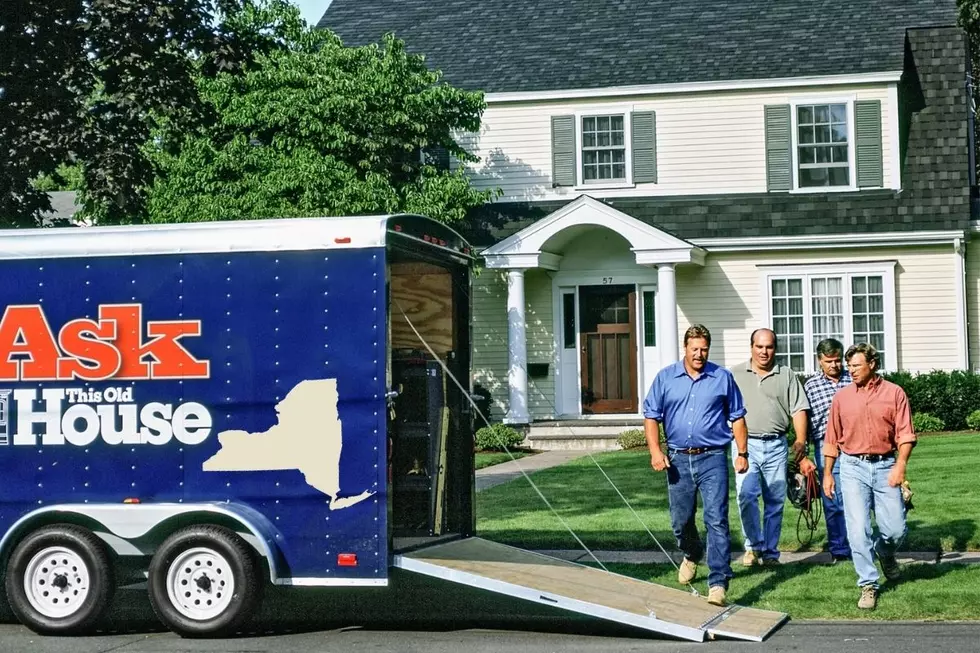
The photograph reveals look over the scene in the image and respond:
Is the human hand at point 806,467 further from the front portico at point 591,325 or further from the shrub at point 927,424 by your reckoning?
the front portico at point 591,325

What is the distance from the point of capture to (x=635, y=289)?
982 inches

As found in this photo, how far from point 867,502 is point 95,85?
11.1 meters

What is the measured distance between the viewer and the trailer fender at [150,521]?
9023mm

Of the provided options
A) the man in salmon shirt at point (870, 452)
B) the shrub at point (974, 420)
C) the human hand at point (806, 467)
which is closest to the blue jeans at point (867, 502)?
the man in salmon shirt at point (870, 452)

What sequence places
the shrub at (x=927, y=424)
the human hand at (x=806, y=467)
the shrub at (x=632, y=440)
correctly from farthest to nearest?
the shrub at (x=632, y=440), the shrub at (x=927, y=424), the human hand at (x=806, y=467)

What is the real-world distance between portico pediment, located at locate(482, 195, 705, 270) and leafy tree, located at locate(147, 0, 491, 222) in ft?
3.93

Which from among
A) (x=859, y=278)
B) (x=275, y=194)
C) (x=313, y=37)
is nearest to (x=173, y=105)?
(x=275, y=194)

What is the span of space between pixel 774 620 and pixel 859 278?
15961 millimetres

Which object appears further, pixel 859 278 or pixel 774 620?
pixel 859 278

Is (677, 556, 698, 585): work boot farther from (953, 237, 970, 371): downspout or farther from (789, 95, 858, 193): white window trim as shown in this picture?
(789, 95, 858, 193): white window trim

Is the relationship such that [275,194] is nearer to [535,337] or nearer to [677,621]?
[535,337]

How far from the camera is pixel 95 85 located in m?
16.5

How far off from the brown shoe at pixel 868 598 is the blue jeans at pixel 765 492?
5.47ft

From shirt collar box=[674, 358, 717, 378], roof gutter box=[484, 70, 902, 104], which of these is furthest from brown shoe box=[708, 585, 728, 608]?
roof gutter box=[484, 70, 902, 104]
